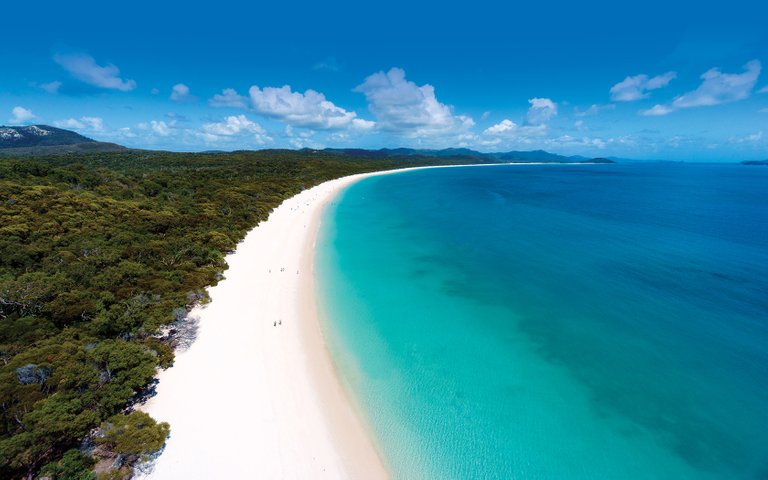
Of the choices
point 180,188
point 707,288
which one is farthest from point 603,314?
point 180,188

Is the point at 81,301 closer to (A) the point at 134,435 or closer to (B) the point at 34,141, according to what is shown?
(A) the point at 134,435

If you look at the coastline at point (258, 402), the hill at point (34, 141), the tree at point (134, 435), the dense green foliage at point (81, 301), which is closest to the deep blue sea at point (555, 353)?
the coastline at point (258, 402)

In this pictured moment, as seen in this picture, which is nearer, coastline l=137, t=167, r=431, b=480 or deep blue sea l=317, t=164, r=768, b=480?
coastline l=137, t=167, r=431, b=480

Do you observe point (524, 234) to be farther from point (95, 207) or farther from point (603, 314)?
point (95, 207)

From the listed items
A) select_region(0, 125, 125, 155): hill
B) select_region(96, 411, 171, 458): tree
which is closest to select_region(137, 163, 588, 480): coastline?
select_region(96, 411, 171, 458): tree

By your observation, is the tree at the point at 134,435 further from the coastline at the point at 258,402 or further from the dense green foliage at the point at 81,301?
the coastline at the point at 258,402

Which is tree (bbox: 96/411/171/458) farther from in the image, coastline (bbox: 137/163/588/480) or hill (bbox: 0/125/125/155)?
hill (bbox: 0/125/125/155)

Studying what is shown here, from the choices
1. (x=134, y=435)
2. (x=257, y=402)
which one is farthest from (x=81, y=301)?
(x=257, y=402)
